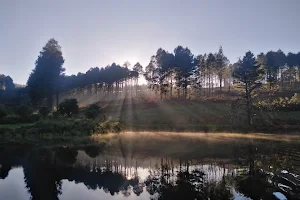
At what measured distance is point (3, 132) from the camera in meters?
33.0

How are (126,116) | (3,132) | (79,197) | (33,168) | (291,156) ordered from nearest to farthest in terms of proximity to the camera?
(79,197), (33,168), (291,156), (3,132), (126,116)

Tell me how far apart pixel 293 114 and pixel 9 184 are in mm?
51476

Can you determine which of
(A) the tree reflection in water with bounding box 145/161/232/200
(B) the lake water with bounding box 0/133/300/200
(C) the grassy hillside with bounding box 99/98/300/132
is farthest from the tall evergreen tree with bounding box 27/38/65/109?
(A) the tree reflection in water with bounding box 145/161/232/200

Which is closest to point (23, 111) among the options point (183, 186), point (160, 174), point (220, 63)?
point (160, 174)

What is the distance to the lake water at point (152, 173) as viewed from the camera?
42.1 ft

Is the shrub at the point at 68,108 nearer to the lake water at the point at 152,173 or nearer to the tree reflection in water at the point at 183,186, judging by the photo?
the lake water at the point at 152,173

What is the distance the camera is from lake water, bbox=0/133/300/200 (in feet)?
42.1

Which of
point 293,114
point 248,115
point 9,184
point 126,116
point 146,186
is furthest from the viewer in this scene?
point 126,116

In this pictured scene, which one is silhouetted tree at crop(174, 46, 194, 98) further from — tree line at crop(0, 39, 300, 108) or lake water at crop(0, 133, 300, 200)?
lake water at crop(0, 133, 300, 200)

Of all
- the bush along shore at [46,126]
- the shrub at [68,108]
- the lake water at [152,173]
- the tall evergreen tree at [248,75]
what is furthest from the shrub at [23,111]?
the tall evergreen tree at [248,75]

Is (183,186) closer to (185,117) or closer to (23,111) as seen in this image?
(23,111)

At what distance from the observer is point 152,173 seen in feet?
54.9

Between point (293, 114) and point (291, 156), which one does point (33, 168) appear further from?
point (293, 114)

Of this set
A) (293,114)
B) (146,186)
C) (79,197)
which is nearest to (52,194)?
(79,197)
